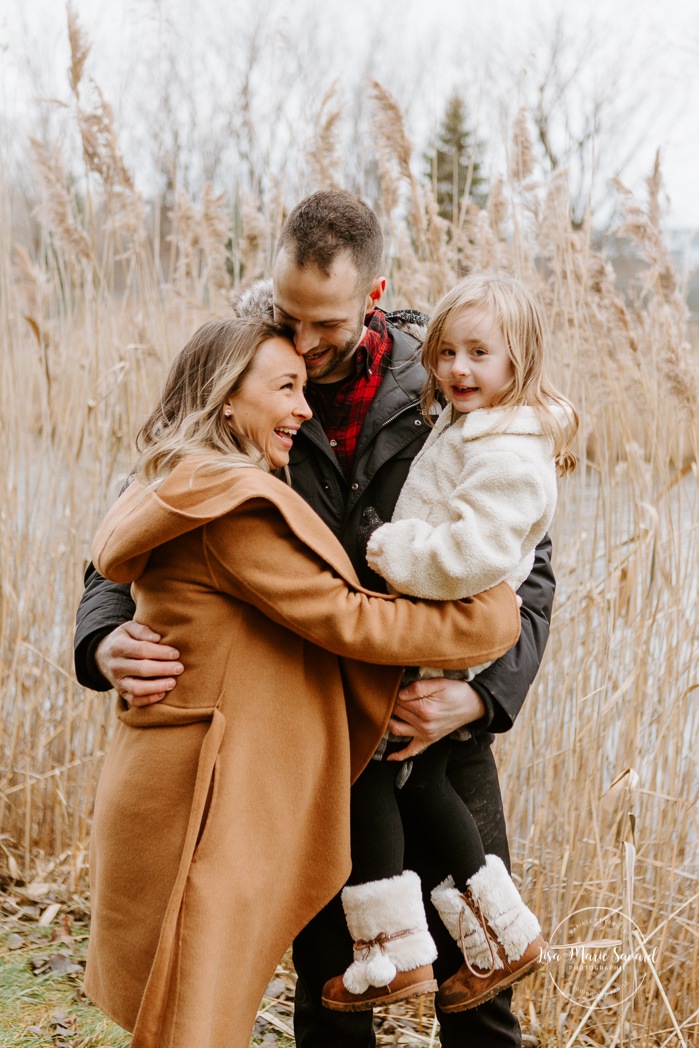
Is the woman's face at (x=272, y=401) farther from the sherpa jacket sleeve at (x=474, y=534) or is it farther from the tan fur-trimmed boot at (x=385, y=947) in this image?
the tan fur-trimmed boot at (x=385, y=947)

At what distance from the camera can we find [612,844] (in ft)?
8.76

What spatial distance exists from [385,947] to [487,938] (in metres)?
0.19

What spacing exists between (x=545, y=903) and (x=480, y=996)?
1.11 metres

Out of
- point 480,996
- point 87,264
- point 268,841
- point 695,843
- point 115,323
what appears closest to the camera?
point 268,841

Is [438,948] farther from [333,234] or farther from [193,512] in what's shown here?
[333,234]

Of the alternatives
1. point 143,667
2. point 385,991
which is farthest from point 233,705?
point 385,991

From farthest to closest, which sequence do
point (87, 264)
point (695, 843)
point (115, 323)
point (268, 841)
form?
point (115, 323)
point (87, 264)
point (695, 843)
point (268, 841)

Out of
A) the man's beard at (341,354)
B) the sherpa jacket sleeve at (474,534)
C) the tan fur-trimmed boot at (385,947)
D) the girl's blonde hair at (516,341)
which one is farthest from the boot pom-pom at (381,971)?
the man's beard at (341,354)

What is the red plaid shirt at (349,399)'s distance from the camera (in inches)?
70.9

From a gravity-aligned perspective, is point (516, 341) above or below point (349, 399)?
above

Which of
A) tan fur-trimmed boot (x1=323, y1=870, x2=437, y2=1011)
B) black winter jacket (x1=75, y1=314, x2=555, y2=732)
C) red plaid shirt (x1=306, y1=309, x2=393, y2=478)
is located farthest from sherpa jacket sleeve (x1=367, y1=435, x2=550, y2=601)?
tan fur-trimmed boot (x1=323, y1=870, x2=437, y2=1011)

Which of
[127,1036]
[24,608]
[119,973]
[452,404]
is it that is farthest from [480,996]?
[24,608]

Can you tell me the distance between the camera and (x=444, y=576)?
152cm

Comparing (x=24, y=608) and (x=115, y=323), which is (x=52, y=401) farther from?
(x=24, y=608)
